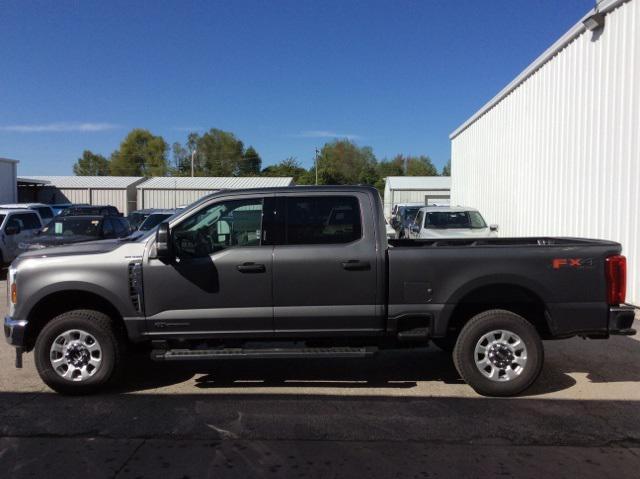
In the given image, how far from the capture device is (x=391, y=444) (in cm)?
445

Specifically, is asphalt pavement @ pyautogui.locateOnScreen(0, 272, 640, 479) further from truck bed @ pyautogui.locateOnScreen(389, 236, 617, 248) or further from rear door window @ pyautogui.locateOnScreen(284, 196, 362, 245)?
rear door window @ pyautogui.locateOnScreen(284, 196, 362, 245)

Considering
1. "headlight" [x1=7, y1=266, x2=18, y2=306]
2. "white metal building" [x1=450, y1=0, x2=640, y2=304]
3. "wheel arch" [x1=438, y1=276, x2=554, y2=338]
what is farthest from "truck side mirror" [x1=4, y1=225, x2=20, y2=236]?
"white metal building" [x1=450, y1=0, x2=640, y2=304]

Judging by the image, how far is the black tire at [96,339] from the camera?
5457 millimetres

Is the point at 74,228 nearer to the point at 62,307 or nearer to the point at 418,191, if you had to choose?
the point at 62,307

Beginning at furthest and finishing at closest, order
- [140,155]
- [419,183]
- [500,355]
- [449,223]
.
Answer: [140,155], [419,183], [449,223], [500,355]

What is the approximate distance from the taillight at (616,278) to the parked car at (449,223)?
9.85 meters

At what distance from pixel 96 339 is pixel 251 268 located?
1636 mm

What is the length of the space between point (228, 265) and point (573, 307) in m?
3.32

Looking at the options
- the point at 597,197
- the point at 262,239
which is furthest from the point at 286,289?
the point at 597,197

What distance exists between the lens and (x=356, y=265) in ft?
17.9

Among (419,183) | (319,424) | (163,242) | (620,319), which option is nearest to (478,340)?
(620,319)

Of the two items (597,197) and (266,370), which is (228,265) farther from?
(597,197)

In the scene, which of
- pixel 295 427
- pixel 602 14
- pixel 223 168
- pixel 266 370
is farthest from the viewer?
pixel 223 168

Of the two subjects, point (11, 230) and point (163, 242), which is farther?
point (11, 230)
